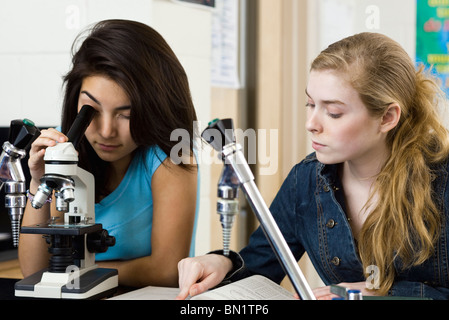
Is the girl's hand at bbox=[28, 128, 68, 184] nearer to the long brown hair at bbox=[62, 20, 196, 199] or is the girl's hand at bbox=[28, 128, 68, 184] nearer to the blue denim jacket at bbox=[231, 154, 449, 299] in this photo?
the long brown hair at bbox=[62, 20, 196, 199]

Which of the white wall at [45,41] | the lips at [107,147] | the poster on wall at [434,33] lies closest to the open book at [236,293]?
the lips at [107,147]

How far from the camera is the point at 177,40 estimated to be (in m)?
2.09

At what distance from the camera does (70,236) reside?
1079 millimetres

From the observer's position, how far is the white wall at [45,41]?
77.2 inches

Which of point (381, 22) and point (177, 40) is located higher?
point (381, 22)

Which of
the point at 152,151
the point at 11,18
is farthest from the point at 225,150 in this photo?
the point at 11,18

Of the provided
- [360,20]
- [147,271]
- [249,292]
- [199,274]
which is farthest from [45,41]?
[360,20]

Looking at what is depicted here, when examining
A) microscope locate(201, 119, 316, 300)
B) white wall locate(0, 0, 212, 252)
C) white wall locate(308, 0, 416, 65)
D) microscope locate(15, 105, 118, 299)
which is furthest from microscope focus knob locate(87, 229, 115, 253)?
white wall locate(308, 0, 416, 65)

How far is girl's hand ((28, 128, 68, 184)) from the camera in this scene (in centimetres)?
111

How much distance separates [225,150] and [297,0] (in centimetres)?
238

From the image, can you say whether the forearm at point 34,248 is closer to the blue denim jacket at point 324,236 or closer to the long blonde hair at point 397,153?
the blue denim jacket at point 324,236

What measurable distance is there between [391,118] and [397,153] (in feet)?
0.26

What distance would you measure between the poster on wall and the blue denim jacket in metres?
1.80
